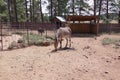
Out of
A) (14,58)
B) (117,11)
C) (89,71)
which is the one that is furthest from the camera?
(117,11)

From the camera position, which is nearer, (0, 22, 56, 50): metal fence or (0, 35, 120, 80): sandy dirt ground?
(0, 35, 120, 80): sandy dirt ground

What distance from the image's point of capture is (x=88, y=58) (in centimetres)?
1002

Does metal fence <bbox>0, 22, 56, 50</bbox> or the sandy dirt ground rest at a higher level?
metal fence <bbox>0, 22, 56, 50</bbox>

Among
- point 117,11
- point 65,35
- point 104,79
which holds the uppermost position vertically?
point 117,11

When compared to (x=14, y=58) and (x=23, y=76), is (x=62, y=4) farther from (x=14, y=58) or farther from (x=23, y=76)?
(x=23, y=76)

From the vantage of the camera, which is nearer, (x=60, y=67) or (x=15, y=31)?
(x=60, y=67)

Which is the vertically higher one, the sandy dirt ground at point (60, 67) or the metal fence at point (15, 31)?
the metal fence at point (15, 31)

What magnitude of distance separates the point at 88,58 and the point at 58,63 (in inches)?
74.2

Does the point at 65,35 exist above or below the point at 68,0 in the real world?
below

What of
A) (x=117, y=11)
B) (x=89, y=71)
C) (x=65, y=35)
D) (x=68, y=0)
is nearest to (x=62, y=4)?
(x=68, y=0)

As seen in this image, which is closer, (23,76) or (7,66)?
(23,76)

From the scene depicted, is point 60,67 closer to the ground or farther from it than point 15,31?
closer to the ground

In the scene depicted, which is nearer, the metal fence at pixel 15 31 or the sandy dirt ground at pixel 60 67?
the sandy dirt ground at pixel 60 67

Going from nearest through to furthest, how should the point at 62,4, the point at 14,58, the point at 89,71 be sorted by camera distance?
the point at 89,71, the point at 14,58, the point at 62,4
